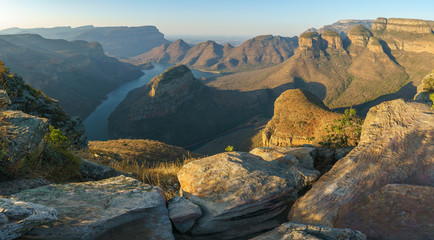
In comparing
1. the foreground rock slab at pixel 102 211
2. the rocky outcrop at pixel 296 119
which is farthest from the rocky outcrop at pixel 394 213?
the rocky outcrop at pixel 296 119

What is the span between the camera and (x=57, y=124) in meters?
21.0

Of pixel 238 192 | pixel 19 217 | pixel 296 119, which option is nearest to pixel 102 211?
pixel 19 217

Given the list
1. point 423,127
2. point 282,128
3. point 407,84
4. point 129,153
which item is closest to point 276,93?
point 407,84

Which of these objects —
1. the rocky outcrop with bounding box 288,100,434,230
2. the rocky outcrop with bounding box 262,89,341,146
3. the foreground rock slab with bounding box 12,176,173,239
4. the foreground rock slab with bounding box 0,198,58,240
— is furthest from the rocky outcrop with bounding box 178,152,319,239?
the rocky outcrop with bounding box 262,89,341,146

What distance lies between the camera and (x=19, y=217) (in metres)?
4.42

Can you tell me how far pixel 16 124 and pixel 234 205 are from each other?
8247 mm

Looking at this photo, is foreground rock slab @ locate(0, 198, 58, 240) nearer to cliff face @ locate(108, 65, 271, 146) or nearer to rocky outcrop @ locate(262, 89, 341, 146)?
rocky outcrop @ locate(262, 89, 341, 146)

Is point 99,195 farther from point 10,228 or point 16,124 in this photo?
point 16,124

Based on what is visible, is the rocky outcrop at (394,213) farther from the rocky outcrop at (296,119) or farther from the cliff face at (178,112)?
the cliff face at (178,112)

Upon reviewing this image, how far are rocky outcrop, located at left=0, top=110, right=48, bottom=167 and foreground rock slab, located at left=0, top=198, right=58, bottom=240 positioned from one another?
3012 millimetres

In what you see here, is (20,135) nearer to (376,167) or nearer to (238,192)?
(238,192)

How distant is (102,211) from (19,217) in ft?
5.47

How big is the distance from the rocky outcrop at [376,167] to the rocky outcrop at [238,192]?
65cm

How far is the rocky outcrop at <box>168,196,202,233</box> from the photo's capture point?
→ 6441 millimetres
